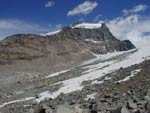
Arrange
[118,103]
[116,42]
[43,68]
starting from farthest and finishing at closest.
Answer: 1. [116,42]
2. [43,68]
3. [118,103]

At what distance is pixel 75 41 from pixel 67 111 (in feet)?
462

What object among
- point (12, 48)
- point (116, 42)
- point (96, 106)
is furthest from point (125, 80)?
point (116, 42)

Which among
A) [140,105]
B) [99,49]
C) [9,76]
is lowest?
[140,105]

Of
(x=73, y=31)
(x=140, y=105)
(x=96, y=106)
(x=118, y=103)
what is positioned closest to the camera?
(x=140, y=105)

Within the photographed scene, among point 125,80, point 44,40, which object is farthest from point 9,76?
point 125,80

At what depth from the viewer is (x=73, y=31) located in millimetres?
170250

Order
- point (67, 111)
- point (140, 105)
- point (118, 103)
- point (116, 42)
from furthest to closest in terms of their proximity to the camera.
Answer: point (116, 42), point (118, 103), point (140, 105), point (67, 111)

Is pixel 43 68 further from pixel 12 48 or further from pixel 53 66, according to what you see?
pixel 12 48

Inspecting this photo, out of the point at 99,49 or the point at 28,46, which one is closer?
the point at 28,46

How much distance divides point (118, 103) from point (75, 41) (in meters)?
136

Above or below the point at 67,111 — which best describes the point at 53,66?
above

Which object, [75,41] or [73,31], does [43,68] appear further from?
[73,31]

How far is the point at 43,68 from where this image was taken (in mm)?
118062

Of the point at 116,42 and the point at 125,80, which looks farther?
the point at 116,42
